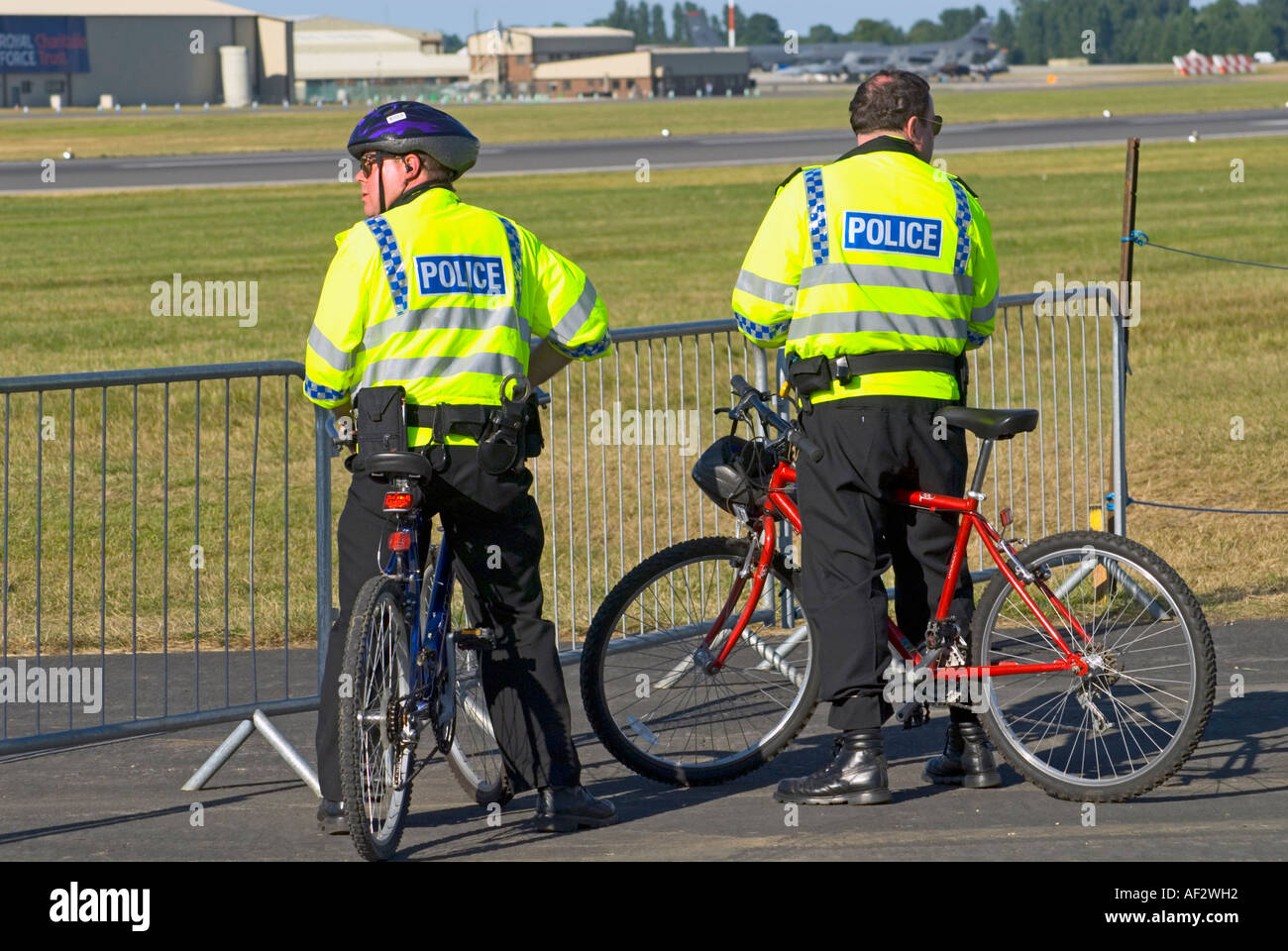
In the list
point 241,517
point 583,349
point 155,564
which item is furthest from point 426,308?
point 241,517

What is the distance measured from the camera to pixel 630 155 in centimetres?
4631

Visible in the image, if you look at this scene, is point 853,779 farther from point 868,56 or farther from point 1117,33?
point 1117,33

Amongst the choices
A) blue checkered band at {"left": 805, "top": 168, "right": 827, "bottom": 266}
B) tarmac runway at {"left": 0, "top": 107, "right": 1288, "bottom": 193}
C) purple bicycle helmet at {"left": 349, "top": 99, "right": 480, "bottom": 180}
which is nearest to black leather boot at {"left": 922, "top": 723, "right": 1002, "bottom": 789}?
blue checkered band at {"left": 805, "top": 168, "right": 827, "bottom": 266}

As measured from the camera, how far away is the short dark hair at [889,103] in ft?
16.7

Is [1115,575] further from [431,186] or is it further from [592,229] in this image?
[592,229]

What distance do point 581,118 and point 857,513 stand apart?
7051cm

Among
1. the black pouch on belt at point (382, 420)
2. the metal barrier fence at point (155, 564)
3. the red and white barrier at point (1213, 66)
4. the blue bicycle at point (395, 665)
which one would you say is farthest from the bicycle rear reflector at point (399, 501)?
the red and white barrier at point (1213, 66)

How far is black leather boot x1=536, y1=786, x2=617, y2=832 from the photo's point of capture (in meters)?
4.98

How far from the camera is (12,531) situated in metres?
9.71

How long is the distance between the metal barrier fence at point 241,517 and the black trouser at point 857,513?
55.8 inches

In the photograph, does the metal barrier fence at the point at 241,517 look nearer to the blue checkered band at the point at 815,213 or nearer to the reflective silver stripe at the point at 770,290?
the reflective silver stripe at the point at 770,290
